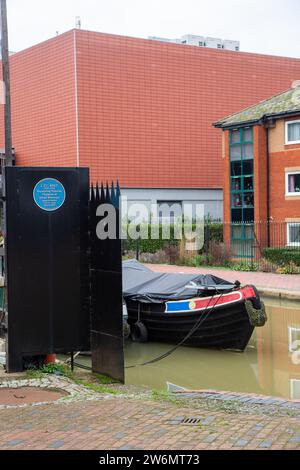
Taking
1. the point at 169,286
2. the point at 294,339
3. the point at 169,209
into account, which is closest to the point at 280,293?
the point at 294,339

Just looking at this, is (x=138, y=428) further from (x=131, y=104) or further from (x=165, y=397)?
(x=131, y=104)

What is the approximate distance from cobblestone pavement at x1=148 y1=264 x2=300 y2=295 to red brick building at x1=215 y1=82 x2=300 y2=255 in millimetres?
3627

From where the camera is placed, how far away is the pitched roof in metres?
32.1

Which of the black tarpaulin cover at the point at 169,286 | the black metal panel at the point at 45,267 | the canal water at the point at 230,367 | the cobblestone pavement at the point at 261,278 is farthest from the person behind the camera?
the cobblestone pavement at the point at 261,278

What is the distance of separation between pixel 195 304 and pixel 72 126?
28.4m

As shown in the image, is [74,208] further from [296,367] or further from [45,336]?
[296,367]

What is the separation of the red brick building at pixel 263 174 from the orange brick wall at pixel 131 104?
9.93 m

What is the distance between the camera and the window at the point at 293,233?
3109 centimetres

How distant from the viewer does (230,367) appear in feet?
45.5

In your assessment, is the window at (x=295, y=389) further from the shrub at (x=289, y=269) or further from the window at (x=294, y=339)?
the shrub at (x=289, y=269)

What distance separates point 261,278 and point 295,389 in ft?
49.2

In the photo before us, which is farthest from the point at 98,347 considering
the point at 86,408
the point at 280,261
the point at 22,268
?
the point at 280,261

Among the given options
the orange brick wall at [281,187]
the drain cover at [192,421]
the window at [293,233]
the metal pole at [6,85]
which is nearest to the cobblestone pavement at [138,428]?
the drain cover at [192,421]
